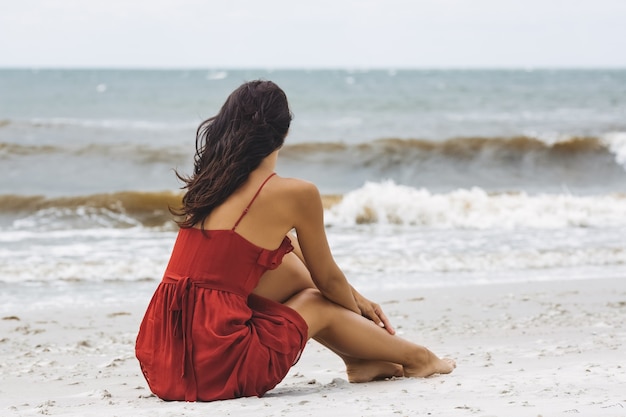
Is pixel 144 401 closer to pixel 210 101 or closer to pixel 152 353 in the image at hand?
pixel 152 353

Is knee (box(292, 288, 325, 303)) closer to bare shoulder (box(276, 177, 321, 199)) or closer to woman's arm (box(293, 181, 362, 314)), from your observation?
woman's arm (box(293, 181, 362, 314))

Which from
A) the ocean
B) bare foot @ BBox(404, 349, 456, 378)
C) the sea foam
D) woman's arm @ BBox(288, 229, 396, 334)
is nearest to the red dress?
woman's arm @ BBox(288, 229, 396, 334)

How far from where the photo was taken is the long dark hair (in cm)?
317

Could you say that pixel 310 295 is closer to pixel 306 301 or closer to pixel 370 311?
pixel 306 301

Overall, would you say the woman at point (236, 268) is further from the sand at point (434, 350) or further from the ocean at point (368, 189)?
the ocean at point (368, 189)

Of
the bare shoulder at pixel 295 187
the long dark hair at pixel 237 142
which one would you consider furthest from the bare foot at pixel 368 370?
the long dark hair at pixel 237 142

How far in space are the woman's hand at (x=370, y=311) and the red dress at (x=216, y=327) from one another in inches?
15.2

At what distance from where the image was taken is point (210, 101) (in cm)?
3028

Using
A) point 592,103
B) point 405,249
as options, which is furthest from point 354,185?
point 592,103

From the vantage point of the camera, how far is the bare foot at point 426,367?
3.64m

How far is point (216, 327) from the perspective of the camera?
10.2 ft

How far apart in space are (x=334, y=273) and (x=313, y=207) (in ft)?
0.96

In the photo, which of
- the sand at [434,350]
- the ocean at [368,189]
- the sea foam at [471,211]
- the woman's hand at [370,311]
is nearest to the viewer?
the sand at [434,350]

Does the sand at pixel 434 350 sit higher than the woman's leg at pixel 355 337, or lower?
lower
